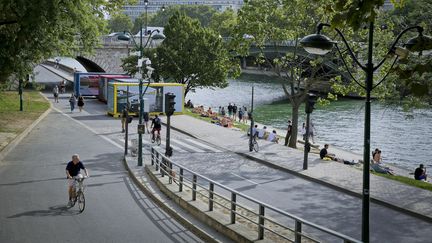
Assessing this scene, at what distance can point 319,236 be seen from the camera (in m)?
13.3

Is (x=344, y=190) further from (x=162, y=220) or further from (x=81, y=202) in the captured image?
(x=81, y=202)

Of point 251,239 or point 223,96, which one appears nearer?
point 251,239

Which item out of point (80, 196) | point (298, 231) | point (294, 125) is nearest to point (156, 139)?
point (294, 125)

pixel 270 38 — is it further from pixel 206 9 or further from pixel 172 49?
pixel 206 9

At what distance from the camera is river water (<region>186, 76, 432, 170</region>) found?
37.7m

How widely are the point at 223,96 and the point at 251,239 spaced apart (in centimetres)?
6422

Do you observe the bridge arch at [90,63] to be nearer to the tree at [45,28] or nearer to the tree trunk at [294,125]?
the tree trunk at [294,125]

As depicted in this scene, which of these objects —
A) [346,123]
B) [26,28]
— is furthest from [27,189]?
Answer: [346,123]

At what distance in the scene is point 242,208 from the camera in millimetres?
14414

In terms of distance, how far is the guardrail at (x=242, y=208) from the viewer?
10016 millimetres

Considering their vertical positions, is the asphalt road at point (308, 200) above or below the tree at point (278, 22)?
below

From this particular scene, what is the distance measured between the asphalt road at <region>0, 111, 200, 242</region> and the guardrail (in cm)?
100

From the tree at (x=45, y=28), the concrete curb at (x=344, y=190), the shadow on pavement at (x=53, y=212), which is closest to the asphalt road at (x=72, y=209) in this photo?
the shadow on pavement at (x=53, y=212)

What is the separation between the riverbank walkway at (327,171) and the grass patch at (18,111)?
9175 mm
